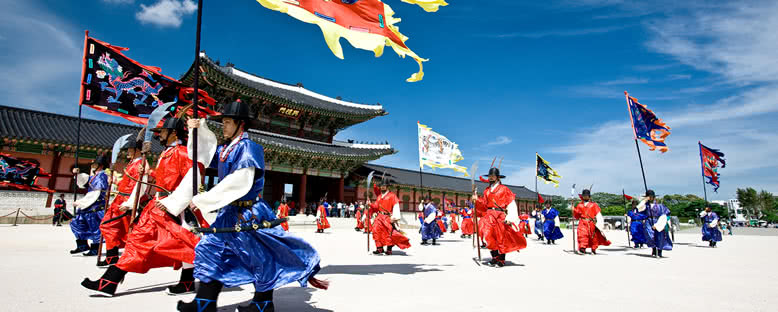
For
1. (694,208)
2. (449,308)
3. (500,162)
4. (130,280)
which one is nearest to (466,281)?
(449,308)

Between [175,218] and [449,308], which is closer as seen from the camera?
[449,308]

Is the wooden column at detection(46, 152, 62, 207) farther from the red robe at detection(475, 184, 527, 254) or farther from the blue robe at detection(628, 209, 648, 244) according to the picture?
the blue robe at detection(628, 209, 648, 244)

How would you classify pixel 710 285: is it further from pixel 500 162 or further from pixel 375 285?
pixel 375 285

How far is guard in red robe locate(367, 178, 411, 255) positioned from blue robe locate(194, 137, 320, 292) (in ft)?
17.1

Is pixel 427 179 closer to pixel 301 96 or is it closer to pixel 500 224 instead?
pixel 301 96

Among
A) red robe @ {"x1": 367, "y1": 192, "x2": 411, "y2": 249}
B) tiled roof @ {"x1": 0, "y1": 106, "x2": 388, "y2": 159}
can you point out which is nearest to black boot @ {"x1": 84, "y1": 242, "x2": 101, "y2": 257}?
red robe @ {"x1": 367, "y1": 192, "x2": 411, "y2": 249}

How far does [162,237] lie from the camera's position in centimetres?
361

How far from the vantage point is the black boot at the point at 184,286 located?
12.2 feet

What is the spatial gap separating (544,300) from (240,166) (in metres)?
3.20

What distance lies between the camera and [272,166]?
22156 mm

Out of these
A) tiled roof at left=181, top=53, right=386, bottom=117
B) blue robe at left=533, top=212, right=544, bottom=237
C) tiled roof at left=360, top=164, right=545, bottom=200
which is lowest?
blue robe at left=533, top=212, right=544, bottom=237

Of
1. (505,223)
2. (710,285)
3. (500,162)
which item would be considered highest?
(500,162)

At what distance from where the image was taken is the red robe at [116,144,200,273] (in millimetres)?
3521

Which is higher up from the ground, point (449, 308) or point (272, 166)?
point (272, 166)
